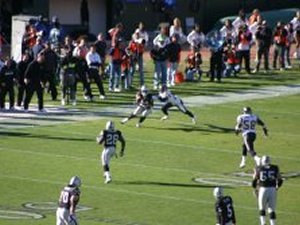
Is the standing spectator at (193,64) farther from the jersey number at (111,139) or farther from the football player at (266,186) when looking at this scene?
the football player at (266,186)

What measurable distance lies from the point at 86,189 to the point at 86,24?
87.6 feet

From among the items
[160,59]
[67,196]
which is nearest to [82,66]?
[160,59]

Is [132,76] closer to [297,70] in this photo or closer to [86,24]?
[297,70]

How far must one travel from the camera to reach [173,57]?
4266 centimetres

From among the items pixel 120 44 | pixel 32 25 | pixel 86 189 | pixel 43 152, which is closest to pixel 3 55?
pixel 32 25

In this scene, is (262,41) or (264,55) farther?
(264,55)

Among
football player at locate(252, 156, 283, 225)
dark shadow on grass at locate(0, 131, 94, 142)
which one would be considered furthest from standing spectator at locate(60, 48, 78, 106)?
football player at locate(252, 156, 283, 225)

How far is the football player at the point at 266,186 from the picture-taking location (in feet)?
82.8

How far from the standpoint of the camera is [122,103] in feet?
130

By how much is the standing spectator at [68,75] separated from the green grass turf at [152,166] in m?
2.74

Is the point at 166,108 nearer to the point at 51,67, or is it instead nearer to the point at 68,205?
the point at 51,67

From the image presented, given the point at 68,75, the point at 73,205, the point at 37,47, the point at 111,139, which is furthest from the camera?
the point at 37,47

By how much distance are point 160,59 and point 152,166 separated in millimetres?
12017

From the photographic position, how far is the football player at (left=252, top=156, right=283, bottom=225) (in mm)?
25250
